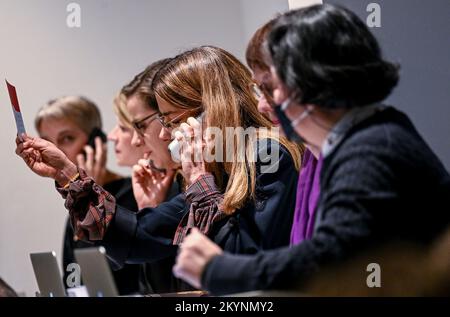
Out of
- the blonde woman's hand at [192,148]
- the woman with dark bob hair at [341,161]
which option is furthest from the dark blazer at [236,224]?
the woman with dark bob hair at [341,161]

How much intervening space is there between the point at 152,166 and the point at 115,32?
0.56 metres

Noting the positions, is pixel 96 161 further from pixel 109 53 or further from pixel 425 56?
pixel 425 56

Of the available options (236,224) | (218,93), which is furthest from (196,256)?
(218,93)

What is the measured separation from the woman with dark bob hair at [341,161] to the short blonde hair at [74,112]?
3.13 feet

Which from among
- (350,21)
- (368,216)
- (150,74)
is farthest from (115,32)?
(368,216)

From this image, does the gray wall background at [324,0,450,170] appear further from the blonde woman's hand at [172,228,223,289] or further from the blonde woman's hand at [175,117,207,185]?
the blonde woman's hand at [172,228,223,289]

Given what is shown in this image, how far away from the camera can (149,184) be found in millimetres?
2891

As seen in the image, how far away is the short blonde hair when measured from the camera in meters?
2.46

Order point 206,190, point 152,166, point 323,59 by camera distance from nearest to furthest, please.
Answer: point 323,59 → point 206,190 → point 152,166

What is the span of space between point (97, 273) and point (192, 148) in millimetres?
508

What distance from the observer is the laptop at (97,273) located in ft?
6.09

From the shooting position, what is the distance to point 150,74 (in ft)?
8.31

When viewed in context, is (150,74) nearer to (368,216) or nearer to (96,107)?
(96,107)

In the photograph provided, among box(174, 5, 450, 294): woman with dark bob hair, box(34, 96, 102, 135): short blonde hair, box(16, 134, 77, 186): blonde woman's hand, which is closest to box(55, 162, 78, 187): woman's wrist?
box(16, 134, 77, 186): blonde woman's hand
